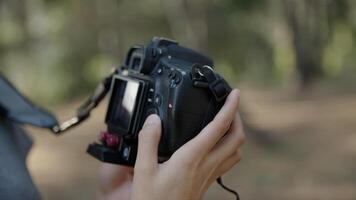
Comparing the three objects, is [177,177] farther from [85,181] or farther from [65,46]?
[65,46]

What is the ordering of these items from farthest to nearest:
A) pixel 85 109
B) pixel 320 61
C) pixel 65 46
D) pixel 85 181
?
1. pixel 65 46
2. pixel 320 61
3. pixel 85 181
4. pixel 85 109

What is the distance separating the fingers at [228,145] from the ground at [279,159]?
288 centimetres

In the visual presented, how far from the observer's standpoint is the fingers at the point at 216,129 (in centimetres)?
84

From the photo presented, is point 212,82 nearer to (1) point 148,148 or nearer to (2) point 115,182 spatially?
(1) point 148,148

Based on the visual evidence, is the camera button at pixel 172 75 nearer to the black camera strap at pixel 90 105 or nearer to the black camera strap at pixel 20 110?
the black camera strap at pixel 20 110

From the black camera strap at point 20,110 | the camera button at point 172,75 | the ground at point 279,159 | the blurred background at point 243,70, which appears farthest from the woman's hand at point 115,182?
the blurred background at point 243,70

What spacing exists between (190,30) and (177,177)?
7007 millimetres

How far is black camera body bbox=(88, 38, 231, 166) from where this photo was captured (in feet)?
3.00

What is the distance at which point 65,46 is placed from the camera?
12.5m

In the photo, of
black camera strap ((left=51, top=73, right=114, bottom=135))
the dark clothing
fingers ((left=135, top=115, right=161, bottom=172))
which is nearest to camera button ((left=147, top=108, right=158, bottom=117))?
fingers ((left=135, top=115, right=161, bottom=172))

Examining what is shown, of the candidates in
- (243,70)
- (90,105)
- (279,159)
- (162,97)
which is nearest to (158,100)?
(162,97)

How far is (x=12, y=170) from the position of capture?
0.92 m

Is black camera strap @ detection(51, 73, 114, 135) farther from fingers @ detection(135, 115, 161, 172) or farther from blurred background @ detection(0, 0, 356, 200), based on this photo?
blurred background @ detection(0, 0, 356, 200)

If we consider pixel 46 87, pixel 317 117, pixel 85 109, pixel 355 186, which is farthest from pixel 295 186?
pixel 46 87
